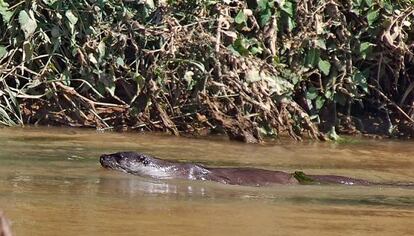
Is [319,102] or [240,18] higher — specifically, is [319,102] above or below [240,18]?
below

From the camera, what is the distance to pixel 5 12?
380 inches

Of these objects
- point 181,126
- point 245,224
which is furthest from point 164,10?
point 245,224

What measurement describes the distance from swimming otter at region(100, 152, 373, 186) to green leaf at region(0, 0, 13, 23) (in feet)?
10.4

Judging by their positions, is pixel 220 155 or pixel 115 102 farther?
pixel 115 102

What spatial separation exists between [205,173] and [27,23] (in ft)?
11.4

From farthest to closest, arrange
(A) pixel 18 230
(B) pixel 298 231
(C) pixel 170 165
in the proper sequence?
(C) pixel 170 165, (B) pixel 298 231, (A) pixel 18 230

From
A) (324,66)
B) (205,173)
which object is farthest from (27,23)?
(205,173)

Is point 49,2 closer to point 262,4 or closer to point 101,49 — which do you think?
point 101,49

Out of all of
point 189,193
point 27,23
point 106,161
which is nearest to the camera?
point 189,193

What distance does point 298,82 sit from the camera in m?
10.0

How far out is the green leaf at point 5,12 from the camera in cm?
963

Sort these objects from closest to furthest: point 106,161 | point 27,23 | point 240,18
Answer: point 106,161
point 27,23
point 240,18

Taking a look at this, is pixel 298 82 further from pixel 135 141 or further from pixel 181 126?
pixel 135 141

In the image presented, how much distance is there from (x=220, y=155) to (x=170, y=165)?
1268 millimetres
